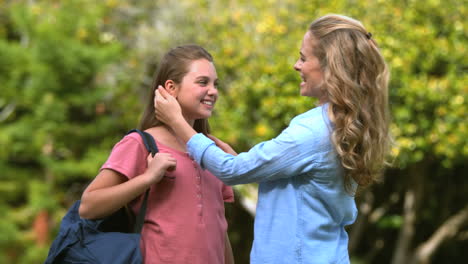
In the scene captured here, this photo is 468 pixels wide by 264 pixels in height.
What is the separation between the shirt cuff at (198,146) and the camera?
2047mm

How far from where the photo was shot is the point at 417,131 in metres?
6.57

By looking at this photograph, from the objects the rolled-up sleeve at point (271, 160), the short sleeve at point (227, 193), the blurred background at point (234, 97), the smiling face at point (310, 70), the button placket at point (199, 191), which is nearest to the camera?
the rolled-up sleeve at point (271, 160)

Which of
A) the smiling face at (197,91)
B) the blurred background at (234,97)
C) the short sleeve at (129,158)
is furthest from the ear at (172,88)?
the blurred background at (234,97)

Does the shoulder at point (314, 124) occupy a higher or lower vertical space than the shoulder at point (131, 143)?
higher

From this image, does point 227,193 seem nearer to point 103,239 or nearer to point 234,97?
point 103,239

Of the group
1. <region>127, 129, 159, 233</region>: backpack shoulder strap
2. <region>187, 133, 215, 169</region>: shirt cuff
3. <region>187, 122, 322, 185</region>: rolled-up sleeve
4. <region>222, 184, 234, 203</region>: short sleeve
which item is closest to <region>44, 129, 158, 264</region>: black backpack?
<region>127, 129, 159, 233</region>: backpack shoulder strap

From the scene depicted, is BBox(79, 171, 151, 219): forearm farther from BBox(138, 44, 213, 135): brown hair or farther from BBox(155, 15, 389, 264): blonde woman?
BBox(138, 44, 213, 135): brown hair

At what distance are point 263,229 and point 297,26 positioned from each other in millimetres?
5404

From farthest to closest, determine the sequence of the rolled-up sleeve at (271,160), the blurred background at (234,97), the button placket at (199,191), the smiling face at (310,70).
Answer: the blurred background at (234,97)
the button placket at (199,191)
the smiling face at (310,70)
the rolled-up sleeve at (271,160)

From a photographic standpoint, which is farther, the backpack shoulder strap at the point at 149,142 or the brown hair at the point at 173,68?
the brown hair at the point at 173,68

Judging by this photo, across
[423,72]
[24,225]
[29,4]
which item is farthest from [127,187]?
[29,4]

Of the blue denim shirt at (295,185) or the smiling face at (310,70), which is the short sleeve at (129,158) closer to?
the blue denim shirt at (295,185)

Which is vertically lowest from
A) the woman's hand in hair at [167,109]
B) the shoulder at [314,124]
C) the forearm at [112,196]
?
the forearm at [112,196]

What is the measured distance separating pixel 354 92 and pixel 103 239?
103cm
